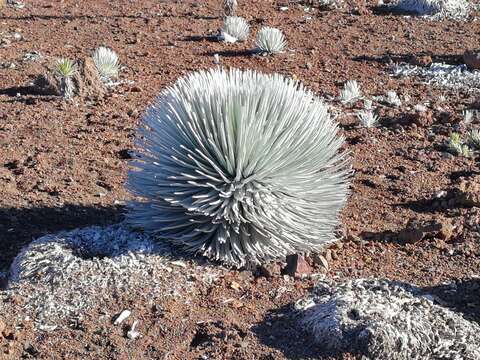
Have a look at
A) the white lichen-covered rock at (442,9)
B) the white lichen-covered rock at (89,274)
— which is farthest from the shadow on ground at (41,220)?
A: the white lichen-covered rock at (442,9)

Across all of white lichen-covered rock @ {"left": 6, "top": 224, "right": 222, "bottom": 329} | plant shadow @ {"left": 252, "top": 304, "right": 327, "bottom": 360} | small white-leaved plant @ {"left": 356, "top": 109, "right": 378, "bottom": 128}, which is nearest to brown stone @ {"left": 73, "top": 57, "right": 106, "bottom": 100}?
small white-leaved plant @ {"left": 356, "top": 109, "right": 378, "bottom": 128}

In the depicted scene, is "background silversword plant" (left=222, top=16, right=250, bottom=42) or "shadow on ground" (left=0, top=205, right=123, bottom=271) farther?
"background silversword plant" (left=222, top=16, right=250, bottom=42)

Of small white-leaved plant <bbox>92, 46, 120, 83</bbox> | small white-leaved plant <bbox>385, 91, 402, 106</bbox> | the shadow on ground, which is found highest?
small white-leaved plant <bbox>385, 91, 402, 106</bbox>

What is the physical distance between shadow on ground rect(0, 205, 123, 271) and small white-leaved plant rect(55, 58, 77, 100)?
6.46 feet

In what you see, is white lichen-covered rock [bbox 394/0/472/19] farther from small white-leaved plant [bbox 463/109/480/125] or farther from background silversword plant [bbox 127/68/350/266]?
background silversword plant [bbox 127/68/350/266]

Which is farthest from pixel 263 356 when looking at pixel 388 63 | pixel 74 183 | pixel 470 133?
pixel 388 63

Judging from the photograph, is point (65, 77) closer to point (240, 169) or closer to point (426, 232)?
point (240, 169)

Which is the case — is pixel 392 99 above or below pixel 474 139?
above

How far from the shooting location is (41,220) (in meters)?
5.11

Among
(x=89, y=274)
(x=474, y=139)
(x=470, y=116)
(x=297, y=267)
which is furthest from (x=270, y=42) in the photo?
(x=89, y=274)

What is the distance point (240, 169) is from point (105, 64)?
11.9 ft

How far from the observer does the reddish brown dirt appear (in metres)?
3.76

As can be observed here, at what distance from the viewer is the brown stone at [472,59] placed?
748 cm

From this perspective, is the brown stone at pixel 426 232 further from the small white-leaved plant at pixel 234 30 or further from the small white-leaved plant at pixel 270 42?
the small white-leaved plant at pixel 234 30
